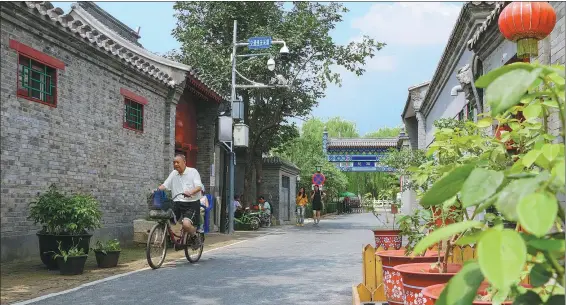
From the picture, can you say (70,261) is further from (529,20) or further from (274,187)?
(274,187)

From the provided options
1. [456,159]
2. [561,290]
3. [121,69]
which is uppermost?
[121,69]

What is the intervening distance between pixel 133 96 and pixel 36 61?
359 centimetres

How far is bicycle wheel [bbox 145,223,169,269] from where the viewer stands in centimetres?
790

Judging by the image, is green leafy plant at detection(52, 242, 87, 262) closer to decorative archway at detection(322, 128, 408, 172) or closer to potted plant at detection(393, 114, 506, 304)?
potted plant at detection(393, 114, 506, 304)

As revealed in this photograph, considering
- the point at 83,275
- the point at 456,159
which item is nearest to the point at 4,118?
the point at 83,275

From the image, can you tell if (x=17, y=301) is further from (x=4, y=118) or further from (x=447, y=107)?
(x=447, y=107)

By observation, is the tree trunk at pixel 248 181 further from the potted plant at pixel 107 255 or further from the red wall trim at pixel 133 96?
the potted plant at pixel 107 255

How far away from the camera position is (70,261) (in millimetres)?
7230

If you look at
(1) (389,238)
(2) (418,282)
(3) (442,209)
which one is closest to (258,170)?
(1) (389,238)

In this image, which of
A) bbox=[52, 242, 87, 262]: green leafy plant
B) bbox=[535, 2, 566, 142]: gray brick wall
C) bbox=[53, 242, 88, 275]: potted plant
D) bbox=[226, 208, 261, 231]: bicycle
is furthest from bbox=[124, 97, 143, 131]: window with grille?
bbox=[535, 2, 566, 142]: gray brick wall

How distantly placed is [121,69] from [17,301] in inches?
283

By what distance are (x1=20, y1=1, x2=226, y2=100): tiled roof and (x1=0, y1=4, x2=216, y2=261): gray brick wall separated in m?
0.18

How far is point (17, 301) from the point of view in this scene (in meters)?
5.39

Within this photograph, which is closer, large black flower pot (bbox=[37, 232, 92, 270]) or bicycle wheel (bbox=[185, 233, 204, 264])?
large black flower pot (bbox=[37, 232, 92, 270])
